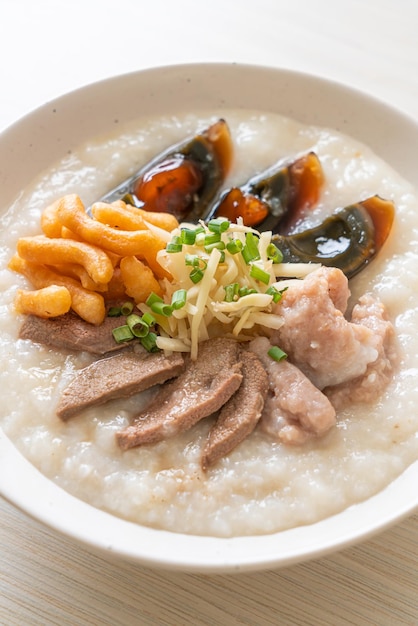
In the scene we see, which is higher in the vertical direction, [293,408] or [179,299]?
[179,299]

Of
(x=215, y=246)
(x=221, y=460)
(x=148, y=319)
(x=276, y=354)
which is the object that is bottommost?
(x=221, y=460)

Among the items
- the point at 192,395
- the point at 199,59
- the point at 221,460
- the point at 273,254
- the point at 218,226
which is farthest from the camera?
the point at 199,59

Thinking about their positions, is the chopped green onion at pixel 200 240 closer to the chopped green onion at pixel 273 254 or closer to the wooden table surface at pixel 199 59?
the chopped green onion at pixel 273 254

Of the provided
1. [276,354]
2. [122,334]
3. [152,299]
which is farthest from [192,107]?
[276,354]

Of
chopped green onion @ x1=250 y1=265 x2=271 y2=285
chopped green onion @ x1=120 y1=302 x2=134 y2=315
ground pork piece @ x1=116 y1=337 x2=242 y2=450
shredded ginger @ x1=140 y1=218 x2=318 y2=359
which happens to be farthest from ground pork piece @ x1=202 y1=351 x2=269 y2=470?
chopped green onion @ x1=120 y1=302 x2=134 y2=315

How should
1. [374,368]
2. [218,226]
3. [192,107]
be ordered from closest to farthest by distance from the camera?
[374,368], [218,226], [192,107]

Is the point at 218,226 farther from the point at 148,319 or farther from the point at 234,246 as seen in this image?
the point at 148,319

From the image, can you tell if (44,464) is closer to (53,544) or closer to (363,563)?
(53,544)

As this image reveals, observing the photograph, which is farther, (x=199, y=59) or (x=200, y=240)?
(x=199, y=59)
